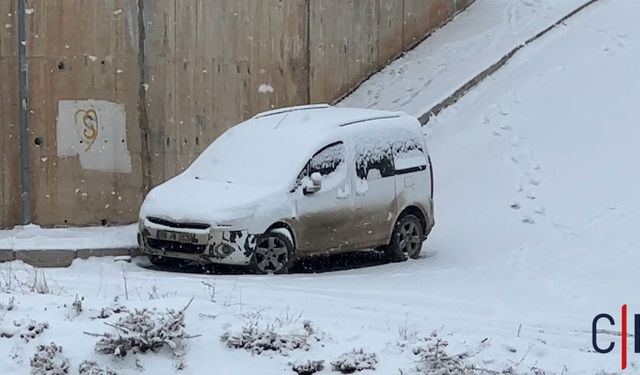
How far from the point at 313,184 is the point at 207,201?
1208 mm

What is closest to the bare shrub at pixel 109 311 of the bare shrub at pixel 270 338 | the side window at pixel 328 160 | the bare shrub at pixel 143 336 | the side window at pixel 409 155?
the bare shrub at pixel 143 336

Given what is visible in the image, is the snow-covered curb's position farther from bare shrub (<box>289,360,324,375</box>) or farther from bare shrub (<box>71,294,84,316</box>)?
bare shrub (<box>289,360,324,375</box>)

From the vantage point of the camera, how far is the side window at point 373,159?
44.2ft

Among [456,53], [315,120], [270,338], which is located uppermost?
[456,53]

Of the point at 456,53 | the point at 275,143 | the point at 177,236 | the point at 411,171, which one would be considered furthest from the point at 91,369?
the point at 456,53

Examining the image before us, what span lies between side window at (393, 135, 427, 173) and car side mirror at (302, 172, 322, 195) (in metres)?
1.34

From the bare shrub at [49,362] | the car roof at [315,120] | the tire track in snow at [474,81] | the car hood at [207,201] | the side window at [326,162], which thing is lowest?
the bare shrub at [49,362]

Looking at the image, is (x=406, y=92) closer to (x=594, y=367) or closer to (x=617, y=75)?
(x=617, y=75)

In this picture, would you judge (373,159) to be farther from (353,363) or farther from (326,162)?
(353,363)

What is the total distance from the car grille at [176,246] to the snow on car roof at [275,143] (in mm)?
1035

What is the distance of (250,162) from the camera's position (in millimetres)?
13281

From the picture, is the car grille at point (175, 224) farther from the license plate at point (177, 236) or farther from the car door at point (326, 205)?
the car door at point (326, 205)

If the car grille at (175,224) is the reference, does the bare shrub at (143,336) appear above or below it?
below

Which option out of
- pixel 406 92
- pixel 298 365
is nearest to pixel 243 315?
pixel 298 365
